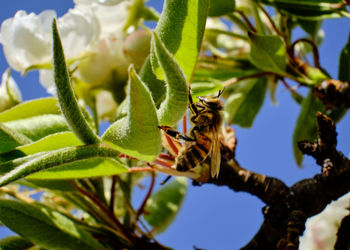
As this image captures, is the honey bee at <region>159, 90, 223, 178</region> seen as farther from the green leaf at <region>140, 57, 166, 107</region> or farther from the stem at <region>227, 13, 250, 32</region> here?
the stem at <region>227, 13, 250, 32</region>

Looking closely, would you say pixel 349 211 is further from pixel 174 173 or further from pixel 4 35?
pixel 4 35

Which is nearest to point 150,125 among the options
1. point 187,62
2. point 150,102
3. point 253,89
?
point 150,102

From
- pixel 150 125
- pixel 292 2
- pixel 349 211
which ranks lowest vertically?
pixel 150 125

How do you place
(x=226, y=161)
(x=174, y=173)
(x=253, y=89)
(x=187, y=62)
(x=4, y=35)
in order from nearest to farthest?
(x=187, y=62) → (x=174, y=173) → (x=226, y=161) → (x=4, y=35) → (x=253, y=89)

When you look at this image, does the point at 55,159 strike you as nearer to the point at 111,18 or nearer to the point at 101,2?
the point at 101,2

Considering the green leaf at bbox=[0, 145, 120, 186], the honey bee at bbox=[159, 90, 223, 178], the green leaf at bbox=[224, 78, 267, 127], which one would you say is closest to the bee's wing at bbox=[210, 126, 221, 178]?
the honey bee at bbox=[159, 90, 223, 178]

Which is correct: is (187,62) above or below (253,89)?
below
